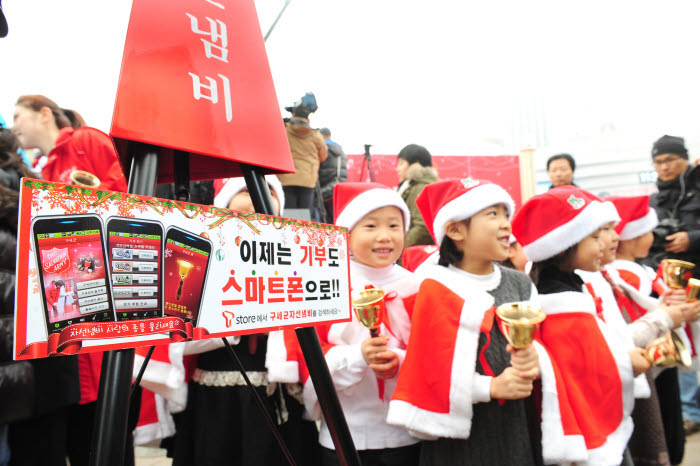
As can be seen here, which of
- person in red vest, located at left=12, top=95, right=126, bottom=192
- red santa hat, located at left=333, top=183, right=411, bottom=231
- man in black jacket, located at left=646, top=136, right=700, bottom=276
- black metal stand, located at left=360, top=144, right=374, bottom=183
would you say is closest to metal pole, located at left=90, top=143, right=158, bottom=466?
red santa hat, located at left=333, top=183, right=411, bottom=231

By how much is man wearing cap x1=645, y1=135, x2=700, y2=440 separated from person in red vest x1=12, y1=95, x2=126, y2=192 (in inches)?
126

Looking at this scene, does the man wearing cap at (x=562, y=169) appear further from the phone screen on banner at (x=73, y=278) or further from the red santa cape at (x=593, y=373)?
the phone screen on banner at (x=73, y=278)

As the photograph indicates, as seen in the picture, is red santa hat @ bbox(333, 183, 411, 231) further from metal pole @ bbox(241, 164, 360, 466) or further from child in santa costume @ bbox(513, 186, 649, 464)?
metal pole @ bbox(241, 164, 360, 466)

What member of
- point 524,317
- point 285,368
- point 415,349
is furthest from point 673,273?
point 285,368

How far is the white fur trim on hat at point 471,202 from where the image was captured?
159 cm

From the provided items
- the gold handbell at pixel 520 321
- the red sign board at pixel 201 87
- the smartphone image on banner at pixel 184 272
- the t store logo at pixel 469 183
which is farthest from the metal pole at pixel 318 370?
the t store logo at pixel 469 183

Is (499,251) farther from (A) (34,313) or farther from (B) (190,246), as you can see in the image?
(A) (34,313)

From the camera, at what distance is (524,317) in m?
1.22

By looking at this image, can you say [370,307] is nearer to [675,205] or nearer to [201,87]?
[201,87]

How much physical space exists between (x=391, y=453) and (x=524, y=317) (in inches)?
27.6

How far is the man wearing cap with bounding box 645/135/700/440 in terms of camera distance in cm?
272

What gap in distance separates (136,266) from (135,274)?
11 millimetres

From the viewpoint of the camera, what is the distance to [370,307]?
50.9 inches

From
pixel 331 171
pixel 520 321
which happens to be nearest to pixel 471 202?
pixel 520 321
